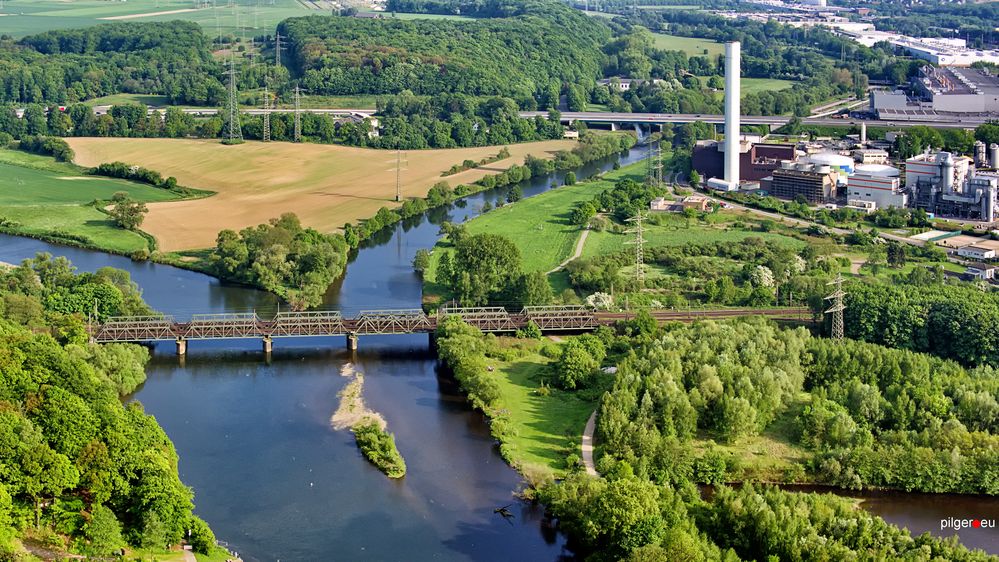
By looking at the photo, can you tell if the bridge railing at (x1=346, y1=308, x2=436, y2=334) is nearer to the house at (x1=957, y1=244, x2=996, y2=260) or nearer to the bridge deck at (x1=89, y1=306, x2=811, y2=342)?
the bridge deck at (x1=89, y1=306, x2=811, y2=342)

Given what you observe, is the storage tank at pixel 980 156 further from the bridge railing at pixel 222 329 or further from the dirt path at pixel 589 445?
the bridge railing at pixel 222 329

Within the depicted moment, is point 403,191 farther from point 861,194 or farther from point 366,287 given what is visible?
point 861,194

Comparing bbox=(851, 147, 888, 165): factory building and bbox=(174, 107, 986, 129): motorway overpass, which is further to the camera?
bbox=(174, 107, 986, 129): motorway overpass

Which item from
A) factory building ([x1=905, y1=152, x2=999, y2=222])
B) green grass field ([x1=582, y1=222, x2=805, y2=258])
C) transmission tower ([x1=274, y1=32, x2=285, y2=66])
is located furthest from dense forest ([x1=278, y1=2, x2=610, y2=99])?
green grass field ([x1=582, y1=222, x2=805, y2=258])

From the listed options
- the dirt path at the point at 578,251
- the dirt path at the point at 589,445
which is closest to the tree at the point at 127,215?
the dirt path at the point at 578,251

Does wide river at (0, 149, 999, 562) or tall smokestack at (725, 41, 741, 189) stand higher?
tall smokestack at (725, 41, 741, 189)

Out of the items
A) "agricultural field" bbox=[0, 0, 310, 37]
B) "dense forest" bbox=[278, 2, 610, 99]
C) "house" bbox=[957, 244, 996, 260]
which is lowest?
"house" bbox=[957, 244, 996, 260]
